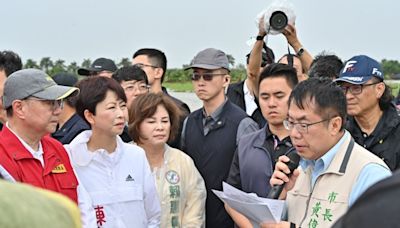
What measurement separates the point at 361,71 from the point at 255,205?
1.34 meters

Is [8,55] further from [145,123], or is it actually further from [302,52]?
[302,52]

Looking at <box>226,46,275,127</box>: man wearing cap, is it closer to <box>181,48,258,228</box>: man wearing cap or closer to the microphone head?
<box>181,48,258,228</box>: man wearing cap

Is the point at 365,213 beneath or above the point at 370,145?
above

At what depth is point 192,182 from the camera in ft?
12.4

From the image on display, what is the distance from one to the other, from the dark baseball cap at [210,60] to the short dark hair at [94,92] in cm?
109

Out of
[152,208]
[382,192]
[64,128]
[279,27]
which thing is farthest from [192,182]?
[382,192]

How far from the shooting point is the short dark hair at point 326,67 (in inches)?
170

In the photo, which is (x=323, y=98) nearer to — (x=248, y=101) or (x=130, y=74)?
(x=130, y=74)

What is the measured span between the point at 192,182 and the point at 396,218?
307cm

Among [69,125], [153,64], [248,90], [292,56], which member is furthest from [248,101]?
[69,125]

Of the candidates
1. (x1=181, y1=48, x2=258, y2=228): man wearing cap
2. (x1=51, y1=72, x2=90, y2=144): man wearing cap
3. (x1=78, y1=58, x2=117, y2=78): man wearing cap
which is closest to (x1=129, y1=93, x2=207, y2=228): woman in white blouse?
(x1=181, y1=48, x2=258, y2=228): man wearing cap

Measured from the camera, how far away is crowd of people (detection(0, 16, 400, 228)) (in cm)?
258

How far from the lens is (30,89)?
2.97m

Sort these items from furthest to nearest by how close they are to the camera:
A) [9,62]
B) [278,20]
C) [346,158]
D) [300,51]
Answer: [300,51] → [278,20] → [9,62] → [346,158]
